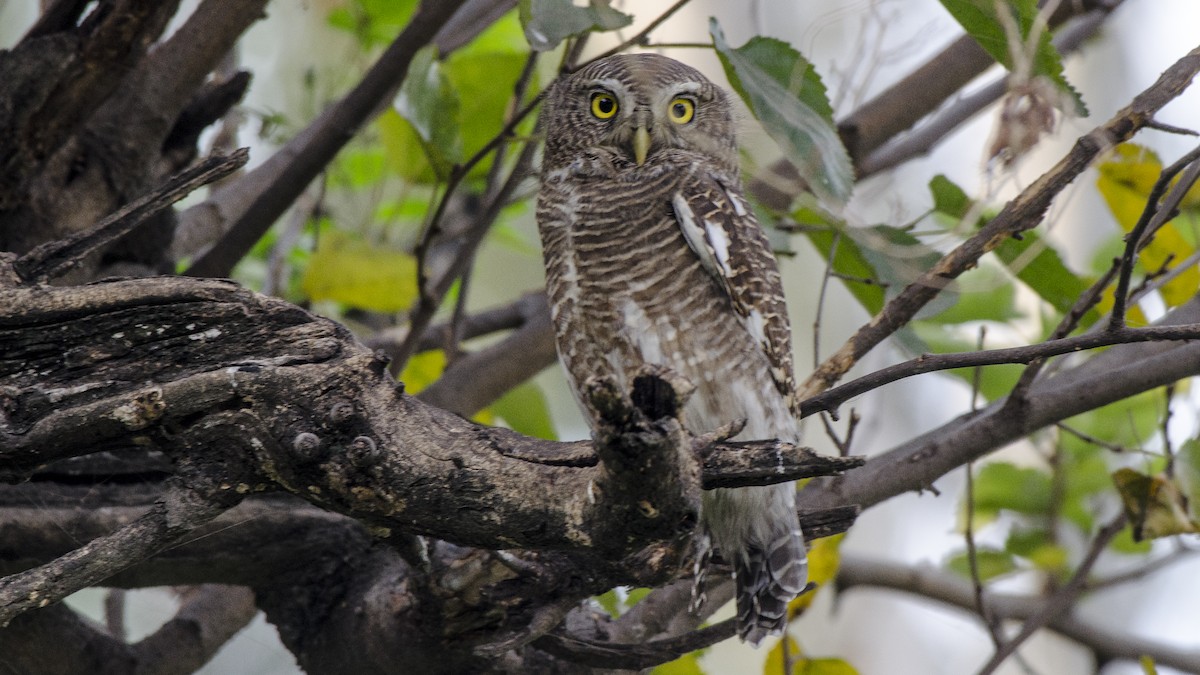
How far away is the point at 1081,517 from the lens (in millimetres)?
4238

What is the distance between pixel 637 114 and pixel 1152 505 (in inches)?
62.1

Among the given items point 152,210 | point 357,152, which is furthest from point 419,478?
point 357,152

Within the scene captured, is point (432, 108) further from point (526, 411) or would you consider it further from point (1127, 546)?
point (1127, 546)

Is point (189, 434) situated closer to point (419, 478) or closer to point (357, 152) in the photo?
point (419, 478)

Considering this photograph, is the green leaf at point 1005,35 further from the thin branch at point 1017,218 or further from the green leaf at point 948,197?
the green leaf at point 948,197

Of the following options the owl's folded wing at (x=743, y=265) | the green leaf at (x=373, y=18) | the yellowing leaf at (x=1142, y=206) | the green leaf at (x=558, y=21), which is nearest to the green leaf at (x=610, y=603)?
the owl's folded wing at (x=743, y=265)

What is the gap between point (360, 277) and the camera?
328 cm

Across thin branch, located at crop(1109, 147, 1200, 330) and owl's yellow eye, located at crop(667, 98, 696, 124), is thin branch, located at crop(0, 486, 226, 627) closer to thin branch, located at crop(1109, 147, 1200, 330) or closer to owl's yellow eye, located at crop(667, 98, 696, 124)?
thin branch, located at crop(1109, 147, 1200, 330)

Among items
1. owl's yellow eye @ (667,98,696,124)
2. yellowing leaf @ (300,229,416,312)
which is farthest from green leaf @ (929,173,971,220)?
yellowing leaf @ (300,229,416,312)

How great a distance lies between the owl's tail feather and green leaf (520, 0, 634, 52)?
44.6 inches

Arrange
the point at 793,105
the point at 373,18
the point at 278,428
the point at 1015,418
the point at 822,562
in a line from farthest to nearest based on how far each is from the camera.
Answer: the point at 373,18, the point at 822,562, the point at 1015,418, the point at 793,105, the point at 278,428

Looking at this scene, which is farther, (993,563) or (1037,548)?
(1037,548)

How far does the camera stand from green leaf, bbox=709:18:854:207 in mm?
2152

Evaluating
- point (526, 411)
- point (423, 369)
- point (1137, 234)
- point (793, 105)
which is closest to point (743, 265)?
point (793, 105)
